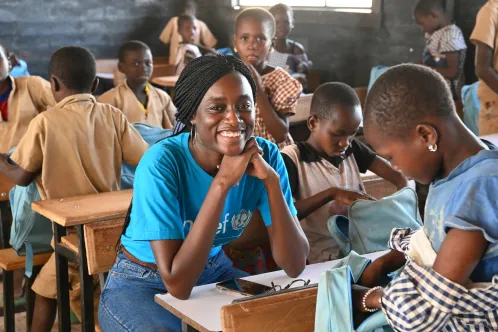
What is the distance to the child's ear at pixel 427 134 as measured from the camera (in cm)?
154

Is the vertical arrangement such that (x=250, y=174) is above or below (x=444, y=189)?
below

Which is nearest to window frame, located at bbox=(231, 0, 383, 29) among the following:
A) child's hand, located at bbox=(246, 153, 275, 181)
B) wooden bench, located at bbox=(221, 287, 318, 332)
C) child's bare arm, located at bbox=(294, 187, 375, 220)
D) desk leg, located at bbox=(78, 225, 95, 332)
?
child's bare arm, located at bbox=(294, 187, 375, 220)

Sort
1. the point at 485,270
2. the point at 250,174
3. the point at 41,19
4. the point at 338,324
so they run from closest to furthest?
the point at 485,270
the point at 338,324
the point at 250,174
the point at 41,19

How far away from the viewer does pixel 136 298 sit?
215 centimetres

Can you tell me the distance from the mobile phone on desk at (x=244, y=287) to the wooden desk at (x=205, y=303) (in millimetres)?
15

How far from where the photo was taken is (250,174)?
2.16m

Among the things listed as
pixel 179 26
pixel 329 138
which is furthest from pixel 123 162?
pixel 179 26

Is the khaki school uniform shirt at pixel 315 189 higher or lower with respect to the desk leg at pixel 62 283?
higher

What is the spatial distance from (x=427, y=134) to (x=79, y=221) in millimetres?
1537

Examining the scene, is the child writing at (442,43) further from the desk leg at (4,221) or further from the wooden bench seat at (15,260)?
the wooden bench seat at (15,260)

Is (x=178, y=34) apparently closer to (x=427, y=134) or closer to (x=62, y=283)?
(x=62, y=283)

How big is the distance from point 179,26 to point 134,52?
4.59 m

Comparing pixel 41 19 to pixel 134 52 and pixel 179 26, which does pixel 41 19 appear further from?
pixel 134 52

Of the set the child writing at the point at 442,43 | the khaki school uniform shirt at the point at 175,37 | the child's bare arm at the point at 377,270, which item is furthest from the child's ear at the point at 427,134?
the khaki school uniform shirt at the point at 175,37
